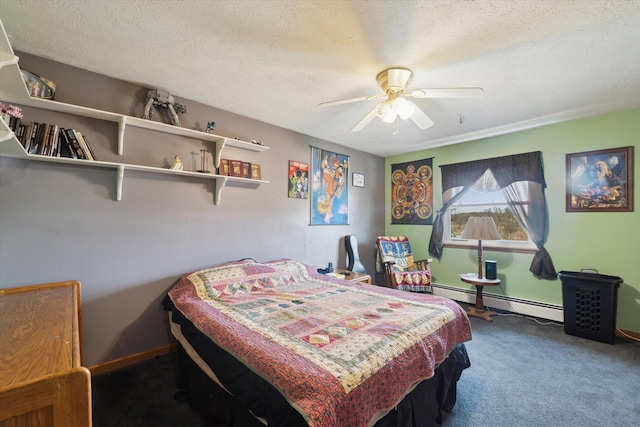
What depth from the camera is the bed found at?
1.11 metres

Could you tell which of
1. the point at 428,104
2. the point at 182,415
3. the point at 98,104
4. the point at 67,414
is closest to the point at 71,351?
the point at 67,414

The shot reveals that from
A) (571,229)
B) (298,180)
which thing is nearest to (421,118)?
(298,180)

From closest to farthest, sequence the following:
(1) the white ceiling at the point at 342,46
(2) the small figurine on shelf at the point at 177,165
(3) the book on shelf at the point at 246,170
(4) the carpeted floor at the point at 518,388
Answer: (1) the white ceiling at the point at 342,46
(4) the carpeted floor at the point at 518,388
(2) the small figurine on shelf at the point at 177,165
(3) the book on shelf at the point at 246,170

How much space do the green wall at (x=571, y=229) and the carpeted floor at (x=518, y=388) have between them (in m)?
0.66

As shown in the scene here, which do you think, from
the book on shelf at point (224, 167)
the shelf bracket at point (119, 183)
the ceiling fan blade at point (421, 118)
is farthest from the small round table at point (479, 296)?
the shelf bracket at point (119, 183)

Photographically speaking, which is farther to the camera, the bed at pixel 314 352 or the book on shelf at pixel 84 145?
the book on shelf at pixel 84 145

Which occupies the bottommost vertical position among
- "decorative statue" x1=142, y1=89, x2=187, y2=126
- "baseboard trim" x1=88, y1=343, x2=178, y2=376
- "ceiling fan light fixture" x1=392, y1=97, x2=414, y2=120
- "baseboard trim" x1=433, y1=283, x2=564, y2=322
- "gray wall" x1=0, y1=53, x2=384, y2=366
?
"baseboard trim" x1=88, y1=343, x2=178, y2=376

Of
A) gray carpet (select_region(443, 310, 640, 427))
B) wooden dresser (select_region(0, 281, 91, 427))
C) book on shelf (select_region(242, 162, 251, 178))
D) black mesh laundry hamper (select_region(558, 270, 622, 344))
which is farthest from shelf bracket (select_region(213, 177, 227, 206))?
black mesh laundry hamper (select_region(558, 270, 622, 344))

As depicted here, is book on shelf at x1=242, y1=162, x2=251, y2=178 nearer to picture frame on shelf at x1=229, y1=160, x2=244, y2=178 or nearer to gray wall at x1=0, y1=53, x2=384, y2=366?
picture frame on shelf at x1=229, y1=160, x2=244, y2=178

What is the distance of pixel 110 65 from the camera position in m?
2.08

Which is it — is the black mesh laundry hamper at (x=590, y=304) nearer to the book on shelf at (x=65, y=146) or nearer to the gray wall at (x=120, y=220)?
the gray wall at (x=120, y=220)

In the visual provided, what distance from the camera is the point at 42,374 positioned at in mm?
721

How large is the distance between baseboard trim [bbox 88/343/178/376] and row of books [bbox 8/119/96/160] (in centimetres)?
166

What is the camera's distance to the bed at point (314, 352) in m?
1.11
